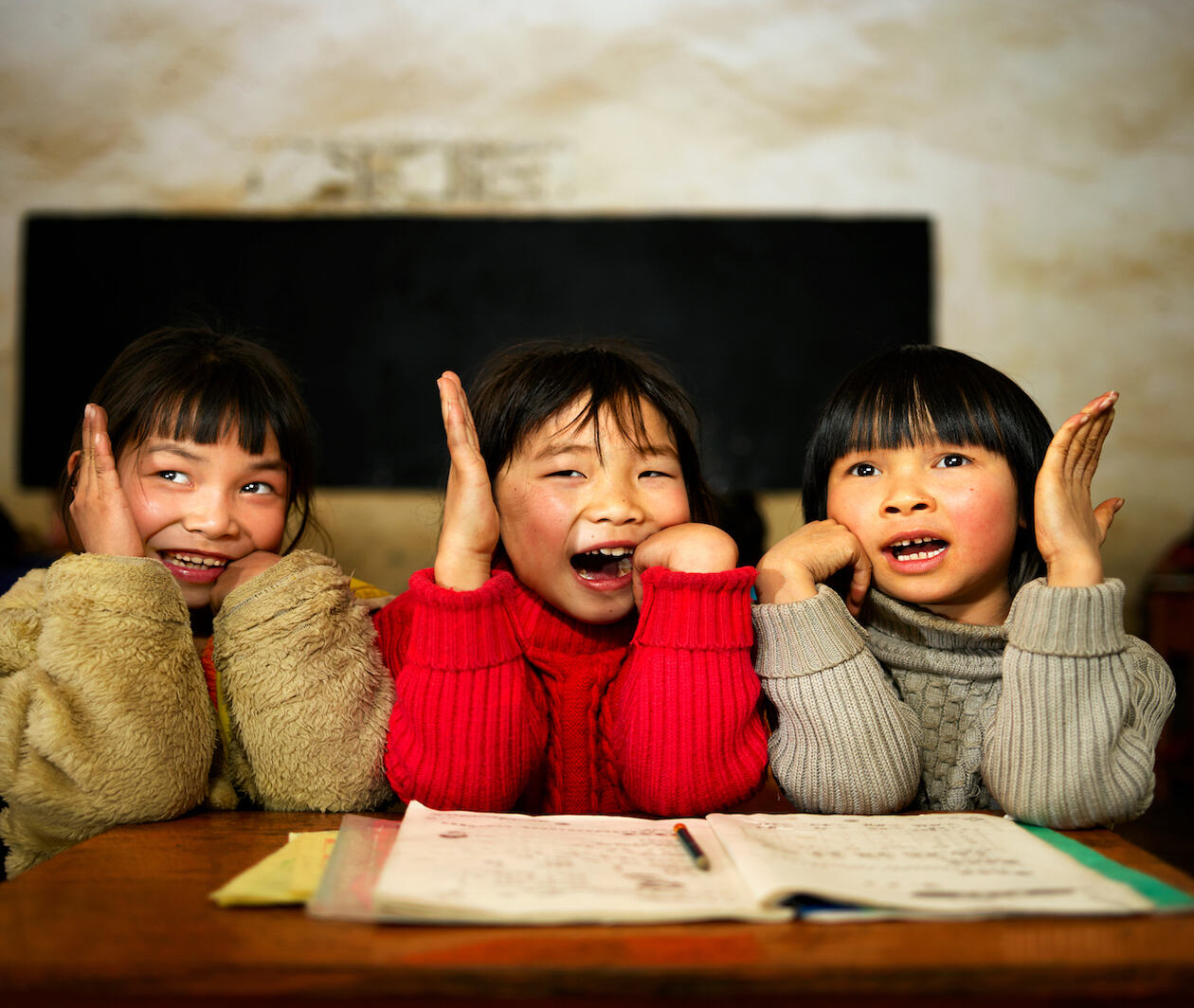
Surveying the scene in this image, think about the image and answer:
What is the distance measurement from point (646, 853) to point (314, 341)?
3.83 meters

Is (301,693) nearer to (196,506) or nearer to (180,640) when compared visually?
(180,640)

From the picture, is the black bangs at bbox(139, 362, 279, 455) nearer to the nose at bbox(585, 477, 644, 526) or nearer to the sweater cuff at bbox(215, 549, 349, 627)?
the sweater cuff at bbox(215, 549, 349, 627)

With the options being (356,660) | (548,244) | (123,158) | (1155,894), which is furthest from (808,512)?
(123,158)

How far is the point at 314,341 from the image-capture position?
426 centimetres

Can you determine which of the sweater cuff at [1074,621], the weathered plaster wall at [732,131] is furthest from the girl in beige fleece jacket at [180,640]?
the weathered plaster wall at [732,131]

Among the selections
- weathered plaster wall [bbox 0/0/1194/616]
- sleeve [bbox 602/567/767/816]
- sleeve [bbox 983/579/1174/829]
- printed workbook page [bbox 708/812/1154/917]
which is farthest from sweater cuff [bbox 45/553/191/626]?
weathered plaster wall [bbox 0/0/1194/616]

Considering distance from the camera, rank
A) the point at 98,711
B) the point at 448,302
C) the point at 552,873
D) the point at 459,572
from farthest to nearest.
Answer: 1. the point at 448,302
2. the point at 459,572
3. the point at 98,711
4. the point at 552,873

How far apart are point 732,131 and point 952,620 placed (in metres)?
3.58

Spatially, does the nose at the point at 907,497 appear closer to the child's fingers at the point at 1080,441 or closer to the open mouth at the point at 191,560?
the child's fingers at the point at 1080,441

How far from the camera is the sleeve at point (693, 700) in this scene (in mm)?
1018

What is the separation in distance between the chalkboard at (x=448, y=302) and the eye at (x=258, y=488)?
9.62 feet

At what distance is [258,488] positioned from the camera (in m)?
1.29

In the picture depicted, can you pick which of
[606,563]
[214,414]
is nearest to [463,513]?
[606,563]

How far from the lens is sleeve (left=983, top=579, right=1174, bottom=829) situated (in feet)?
3.12
